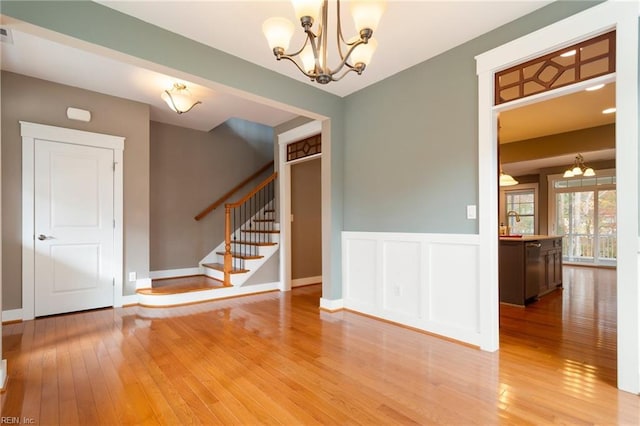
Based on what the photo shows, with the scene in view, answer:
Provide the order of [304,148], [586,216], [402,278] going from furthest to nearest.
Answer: [586,216], [304,148], [402,278]

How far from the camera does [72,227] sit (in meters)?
3.96

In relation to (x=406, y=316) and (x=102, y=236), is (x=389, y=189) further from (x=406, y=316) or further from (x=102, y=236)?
(x=102, y=236)

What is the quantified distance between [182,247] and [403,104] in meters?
4.64

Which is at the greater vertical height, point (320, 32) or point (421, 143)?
point (320, 32)

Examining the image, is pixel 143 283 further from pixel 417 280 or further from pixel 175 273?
pixel 417 280

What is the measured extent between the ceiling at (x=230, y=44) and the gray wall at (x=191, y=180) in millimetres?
1276

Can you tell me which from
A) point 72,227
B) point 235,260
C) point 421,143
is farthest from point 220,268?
point 421,143

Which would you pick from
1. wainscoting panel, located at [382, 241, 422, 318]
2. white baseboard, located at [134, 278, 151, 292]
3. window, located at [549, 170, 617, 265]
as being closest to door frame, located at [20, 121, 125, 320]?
white baseboard, located at [134, 278, 151, 292]

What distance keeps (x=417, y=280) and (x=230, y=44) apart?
2978 mm

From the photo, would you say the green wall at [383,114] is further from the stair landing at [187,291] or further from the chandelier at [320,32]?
the stair landing at [187,291]

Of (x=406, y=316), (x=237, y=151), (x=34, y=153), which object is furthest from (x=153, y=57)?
(x=237, y=151)

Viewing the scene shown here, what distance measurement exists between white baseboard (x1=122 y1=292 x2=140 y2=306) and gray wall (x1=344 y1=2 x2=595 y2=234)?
121 inches

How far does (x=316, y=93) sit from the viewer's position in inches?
155

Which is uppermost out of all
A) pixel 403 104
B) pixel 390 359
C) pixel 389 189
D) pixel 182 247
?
pixel 403 104
